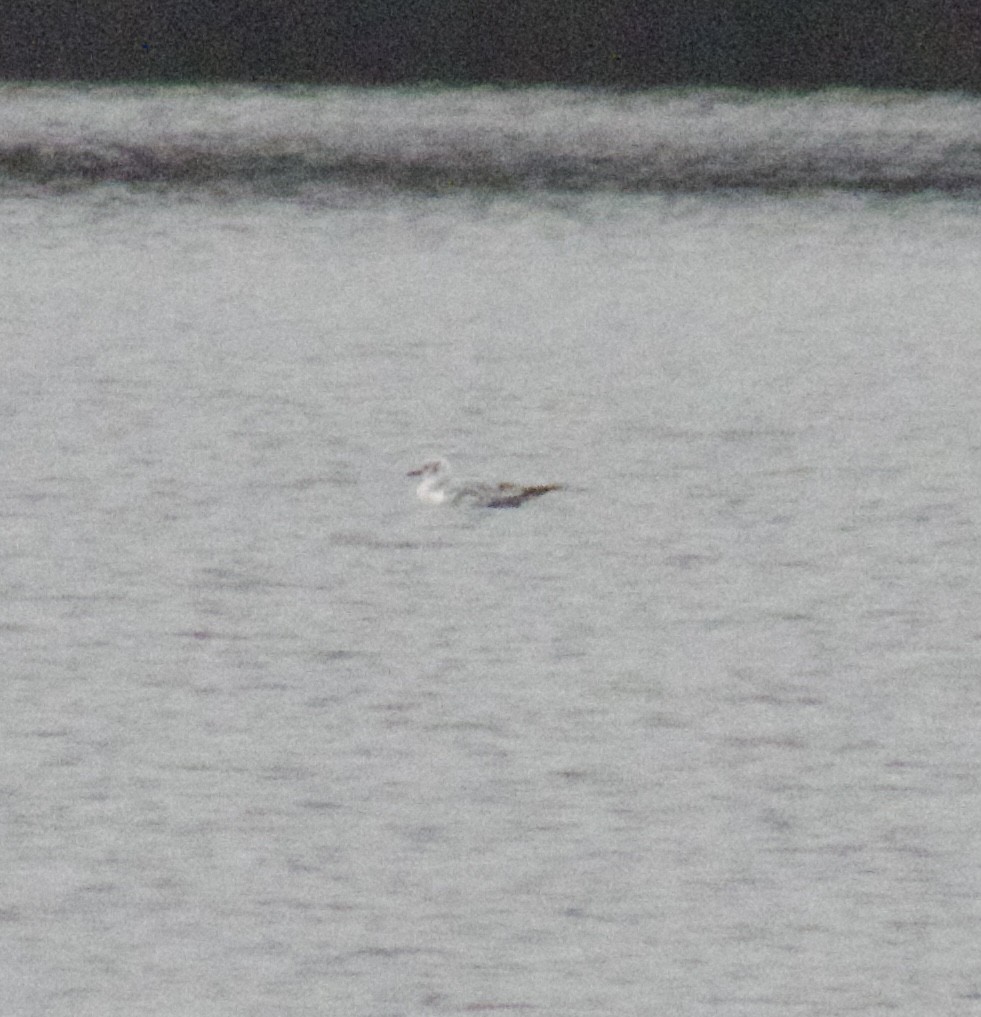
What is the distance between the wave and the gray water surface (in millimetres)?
5644

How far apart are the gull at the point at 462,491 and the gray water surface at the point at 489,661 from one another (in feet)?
0.21

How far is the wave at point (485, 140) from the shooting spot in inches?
670

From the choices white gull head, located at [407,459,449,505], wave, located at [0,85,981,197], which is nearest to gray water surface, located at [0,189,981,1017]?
white gull head, located at [407,459,449,505]

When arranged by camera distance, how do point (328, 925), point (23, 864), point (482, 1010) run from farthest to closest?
point (23, 864), point (328, 925), point (482, 1010)

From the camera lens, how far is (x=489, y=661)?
5.73 m

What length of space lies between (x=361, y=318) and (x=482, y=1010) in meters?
7.69

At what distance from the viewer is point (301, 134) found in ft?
66.8

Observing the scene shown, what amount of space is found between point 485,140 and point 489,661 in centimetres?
1442

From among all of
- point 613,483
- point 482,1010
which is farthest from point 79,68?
point 482,1010

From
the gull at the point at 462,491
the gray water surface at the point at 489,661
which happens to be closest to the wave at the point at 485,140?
the gray water surface at the point at 489,661

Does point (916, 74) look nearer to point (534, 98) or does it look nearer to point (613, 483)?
point (534, 98)

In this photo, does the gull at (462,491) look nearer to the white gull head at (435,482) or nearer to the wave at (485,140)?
the white gull head at (435,482)

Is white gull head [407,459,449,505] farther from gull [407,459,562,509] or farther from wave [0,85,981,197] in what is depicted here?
wave [0,85,981,197]

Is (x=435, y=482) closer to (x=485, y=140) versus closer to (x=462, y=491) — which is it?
(x=462, y=491)
